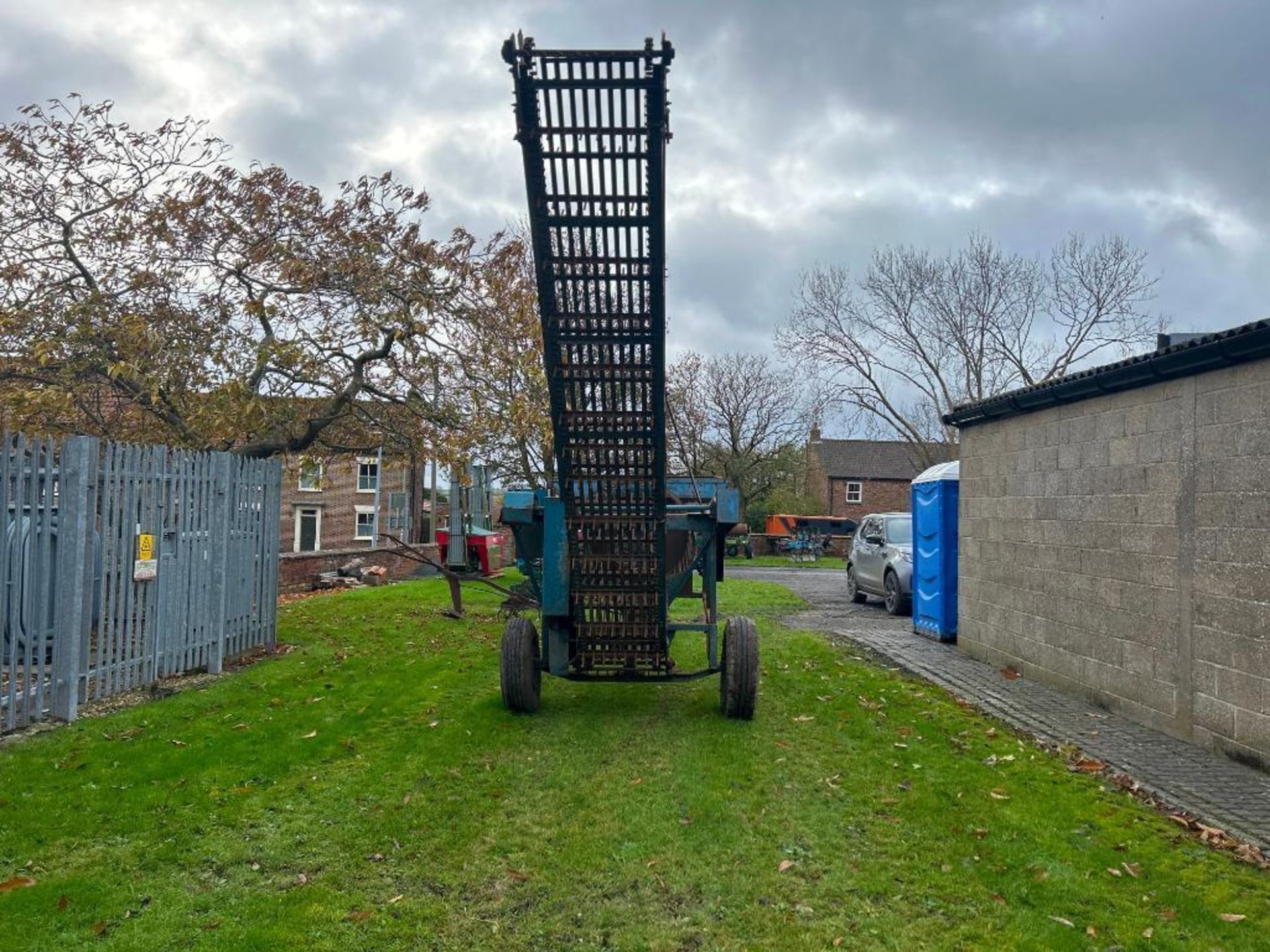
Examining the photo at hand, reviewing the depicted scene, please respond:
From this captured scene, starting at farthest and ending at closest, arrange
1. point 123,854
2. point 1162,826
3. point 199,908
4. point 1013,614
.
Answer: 1. point 1013,614
2. point 1162,826
3. point 123,854
4. point 199,908

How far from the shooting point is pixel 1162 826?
4.96m

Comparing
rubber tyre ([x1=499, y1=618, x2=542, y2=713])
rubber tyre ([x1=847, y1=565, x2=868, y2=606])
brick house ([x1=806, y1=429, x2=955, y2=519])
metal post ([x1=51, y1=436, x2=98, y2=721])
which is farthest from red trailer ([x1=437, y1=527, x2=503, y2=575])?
brick house ([x1=806, y1=429, x2=955, y2=519])

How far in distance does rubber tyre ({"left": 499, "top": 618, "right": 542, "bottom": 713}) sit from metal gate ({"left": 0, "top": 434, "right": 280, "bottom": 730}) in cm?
307

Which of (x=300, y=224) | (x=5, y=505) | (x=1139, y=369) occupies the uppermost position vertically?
(x=300, y=224)

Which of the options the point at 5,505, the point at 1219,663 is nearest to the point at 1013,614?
the point at 1219,663

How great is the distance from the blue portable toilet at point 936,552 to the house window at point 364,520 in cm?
2966

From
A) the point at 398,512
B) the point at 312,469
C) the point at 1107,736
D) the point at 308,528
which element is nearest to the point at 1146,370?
the point at 1107,736

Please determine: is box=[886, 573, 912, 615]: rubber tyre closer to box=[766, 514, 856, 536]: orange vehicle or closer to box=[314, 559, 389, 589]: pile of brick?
box=[314, 559, 389, 589]: pile of brick

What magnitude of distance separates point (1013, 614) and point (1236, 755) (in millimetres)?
3598

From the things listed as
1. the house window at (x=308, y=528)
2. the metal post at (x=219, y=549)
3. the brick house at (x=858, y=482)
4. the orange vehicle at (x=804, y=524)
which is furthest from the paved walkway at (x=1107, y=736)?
the brick house at (x=858, y=482)

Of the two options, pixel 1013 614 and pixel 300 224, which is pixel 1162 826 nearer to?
pixel 1013 614

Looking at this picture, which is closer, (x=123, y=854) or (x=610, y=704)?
(x=123, y=854)

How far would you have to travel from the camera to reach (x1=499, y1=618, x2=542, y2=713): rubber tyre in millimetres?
7176

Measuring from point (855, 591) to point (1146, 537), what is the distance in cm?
1134
